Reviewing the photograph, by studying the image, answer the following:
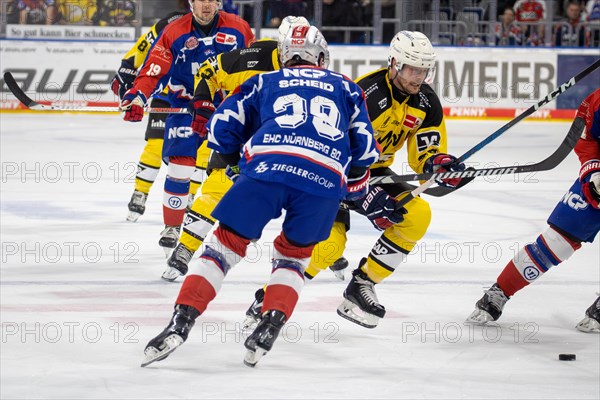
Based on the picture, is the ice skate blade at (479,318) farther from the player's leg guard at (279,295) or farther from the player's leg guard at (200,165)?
the player's leg guard at (200,165)

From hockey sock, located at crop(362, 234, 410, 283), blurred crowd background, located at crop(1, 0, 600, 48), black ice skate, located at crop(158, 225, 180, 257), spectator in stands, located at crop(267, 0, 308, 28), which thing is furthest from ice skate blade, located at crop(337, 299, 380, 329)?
spectator in stands, located at crop(267, 0, 308, 28)

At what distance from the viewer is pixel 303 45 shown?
3910mm

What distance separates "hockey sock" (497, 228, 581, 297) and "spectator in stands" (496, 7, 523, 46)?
29.7ft

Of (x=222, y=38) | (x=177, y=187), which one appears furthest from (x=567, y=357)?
(x=222, y=38)

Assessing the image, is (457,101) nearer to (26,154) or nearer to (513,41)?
(513,41)

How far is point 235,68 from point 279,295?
1.76 metres

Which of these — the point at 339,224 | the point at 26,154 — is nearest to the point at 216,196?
the point at 339,224

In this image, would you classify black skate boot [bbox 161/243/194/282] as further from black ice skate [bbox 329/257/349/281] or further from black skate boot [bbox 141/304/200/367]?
black skate boot [bbox 141/304/200/367]

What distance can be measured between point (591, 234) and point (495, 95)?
9.06 meters

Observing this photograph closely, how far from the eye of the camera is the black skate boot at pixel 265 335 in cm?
368

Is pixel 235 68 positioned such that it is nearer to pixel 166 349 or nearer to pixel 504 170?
pixel 504 170

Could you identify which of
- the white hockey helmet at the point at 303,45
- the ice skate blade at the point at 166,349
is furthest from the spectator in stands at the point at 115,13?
the ice skate blade at the point at 166,349

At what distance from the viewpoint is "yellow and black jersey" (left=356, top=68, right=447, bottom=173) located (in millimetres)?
4629

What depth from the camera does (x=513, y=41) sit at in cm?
1357
